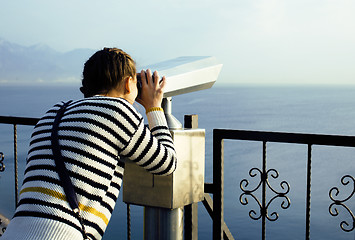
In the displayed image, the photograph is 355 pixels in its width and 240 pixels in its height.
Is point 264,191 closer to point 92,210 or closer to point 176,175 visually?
point 176,175

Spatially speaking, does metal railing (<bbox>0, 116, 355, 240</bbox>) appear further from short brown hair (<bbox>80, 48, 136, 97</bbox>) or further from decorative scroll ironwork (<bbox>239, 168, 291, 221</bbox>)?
short brown hair (<bbox>80, 48, 136, 97</bbox>)

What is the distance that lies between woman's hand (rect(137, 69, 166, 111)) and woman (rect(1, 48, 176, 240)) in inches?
3.7

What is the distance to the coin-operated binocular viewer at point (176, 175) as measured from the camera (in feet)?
5.37

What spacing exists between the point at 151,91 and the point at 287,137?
0.64 meters

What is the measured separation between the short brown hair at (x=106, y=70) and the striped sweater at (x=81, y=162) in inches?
4.0

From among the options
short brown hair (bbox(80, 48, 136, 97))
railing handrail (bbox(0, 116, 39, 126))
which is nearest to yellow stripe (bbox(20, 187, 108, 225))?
short brown hair (bbox(80, 48, 136, 97))

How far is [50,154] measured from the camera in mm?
1227

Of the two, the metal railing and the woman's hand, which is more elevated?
the woman's hand

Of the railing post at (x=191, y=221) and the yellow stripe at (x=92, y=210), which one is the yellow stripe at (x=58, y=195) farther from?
the railing post at (x=191, y=221)

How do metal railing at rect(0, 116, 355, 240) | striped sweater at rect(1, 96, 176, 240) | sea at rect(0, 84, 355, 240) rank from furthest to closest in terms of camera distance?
sea at rect(0, 84, 355, 240)
metal railing at rect(0, 116, 355, 240)
striped sweater at rect(1, 96, 176, 240)

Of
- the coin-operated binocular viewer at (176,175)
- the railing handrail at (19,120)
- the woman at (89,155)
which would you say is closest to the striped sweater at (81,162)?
the woman at (89,155)

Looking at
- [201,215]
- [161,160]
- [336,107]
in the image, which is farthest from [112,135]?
[336,107]

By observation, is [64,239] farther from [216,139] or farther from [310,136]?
[310,136]

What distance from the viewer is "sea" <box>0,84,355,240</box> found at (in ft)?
55.2
